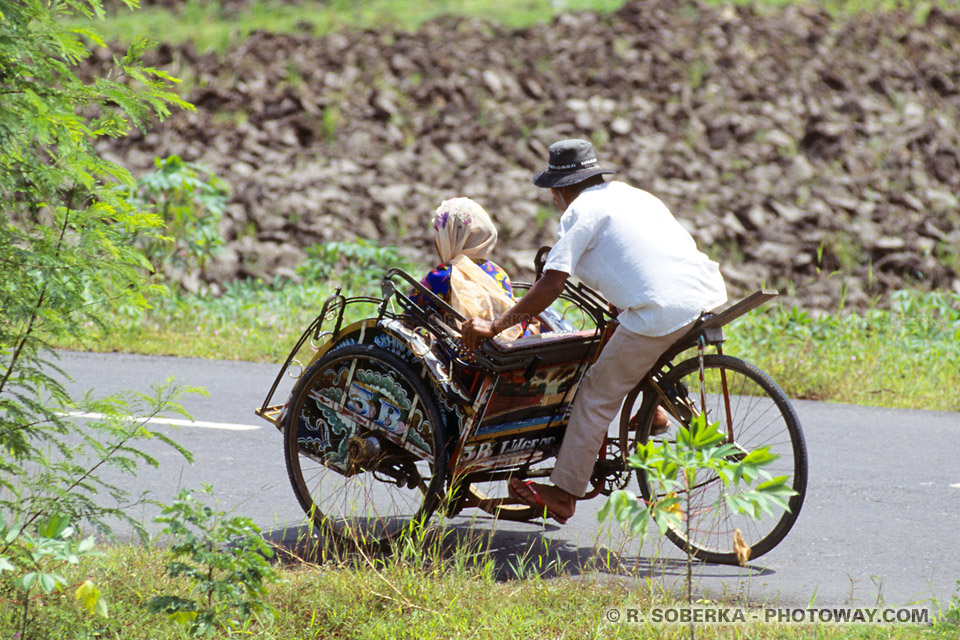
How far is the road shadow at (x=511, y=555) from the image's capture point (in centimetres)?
437

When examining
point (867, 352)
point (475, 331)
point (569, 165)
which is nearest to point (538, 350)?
point (475, 331)

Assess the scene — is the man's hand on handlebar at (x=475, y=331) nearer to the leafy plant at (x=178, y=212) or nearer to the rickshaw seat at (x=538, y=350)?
the rickshaw seat at (x=538, y=350)

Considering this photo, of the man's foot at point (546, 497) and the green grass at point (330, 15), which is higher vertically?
the green grass at point (330, 15)

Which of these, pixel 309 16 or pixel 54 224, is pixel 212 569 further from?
pixel 309 16

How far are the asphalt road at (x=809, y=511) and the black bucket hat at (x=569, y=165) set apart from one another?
5.37 ft

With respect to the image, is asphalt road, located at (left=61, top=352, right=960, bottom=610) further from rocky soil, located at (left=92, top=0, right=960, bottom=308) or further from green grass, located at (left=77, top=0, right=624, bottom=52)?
green grass, located at (left=77, top=0, right=624, bottom=52)

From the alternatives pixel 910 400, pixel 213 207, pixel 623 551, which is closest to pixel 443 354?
pixel 623 551

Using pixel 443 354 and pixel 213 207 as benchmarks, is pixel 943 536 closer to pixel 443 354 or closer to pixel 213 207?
pixel 443 354

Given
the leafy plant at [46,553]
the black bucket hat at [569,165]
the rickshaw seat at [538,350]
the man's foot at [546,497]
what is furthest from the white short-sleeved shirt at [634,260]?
the leafy plant at [46,553]

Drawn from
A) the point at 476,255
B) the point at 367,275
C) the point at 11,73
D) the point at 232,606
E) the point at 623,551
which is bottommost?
the point at 367,275

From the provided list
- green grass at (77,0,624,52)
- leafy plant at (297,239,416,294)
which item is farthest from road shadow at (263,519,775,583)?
green grass at (77,0,624,52)

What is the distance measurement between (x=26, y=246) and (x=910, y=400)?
6811mm

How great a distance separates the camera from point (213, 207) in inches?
474

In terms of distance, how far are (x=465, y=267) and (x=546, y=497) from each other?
1166 millimetres
